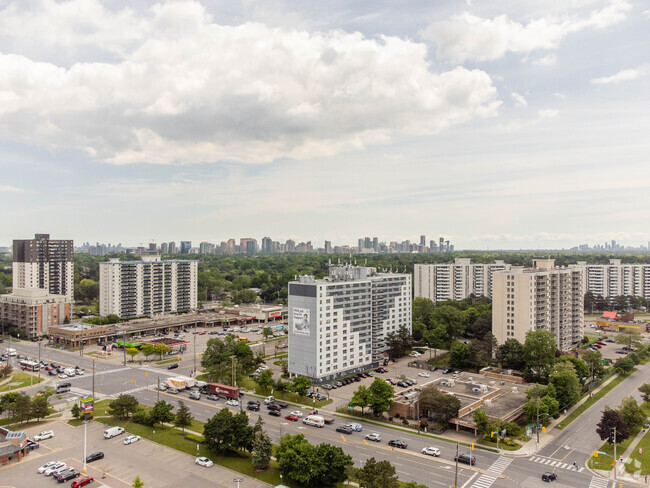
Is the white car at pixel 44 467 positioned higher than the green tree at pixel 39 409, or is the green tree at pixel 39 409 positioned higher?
the green tree at pixel 39 409

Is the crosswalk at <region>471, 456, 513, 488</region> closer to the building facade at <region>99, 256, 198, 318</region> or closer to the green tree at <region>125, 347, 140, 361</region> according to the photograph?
the green tree at <region>125, 347, 140, 361</region>

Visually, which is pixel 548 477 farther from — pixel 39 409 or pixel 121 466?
pixel 39 409

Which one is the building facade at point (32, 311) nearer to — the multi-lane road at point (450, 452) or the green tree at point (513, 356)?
the multi-lane road at point (450, 452)

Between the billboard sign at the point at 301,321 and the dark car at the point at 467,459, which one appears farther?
the billboard sign at the point at 301,321

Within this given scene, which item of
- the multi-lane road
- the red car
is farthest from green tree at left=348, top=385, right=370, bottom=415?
the red car

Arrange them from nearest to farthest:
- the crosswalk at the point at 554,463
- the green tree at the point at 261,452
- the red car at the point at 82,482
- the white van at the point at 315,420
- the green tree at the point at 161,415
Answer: the red car at the point at 82,482
the green tree at the point at 261,452
the crosswalk at the point at 554,463
the green tree at the point at 161,415
the white van at the point at 315,420

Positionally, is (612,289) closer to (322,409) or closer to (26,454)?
(322,409)

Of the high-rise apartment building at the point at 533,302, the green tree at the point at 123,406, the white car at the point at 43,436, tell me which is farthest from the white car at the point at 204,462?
the high-rise apartment building at the point at 533,302

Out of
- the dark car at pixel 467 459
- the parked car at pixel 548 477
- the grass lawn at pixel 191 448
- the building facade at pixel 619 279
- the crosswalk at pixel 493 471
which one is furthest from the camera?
the building facade at pixel 619 279

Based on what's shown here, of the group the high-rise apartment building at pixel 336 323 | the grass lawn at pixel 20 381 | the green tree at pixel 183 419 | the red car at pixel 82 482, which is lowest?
the grass lawn at pixel 20 381
